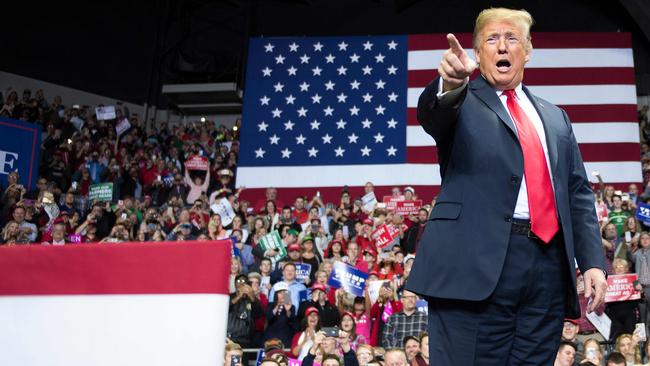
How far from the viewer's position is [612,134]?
14.6m

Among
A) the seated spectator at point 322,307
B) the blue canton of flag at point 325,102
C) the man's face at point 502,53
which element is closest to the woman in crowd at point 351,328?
the seated spectator at point 322,307

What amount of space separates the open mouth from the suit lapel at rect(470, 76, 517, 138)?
56 millimetres

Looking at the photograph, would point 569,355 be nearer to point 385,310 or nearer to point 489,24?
point 385,310

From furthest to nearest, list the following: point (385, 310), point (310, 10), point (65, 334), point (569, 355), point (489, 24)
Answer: point (310, 10) < point (385, 310) < point (569, 355) < point (489, 24) < point (65, 334)

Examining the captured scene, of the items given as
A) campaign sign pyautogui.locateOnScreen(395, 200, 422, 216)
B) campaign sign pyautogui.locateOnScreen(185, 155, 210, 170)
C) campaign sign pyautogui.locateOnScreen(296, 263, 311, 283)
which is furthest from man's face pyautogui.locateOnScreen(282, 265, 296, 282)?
campaign sign pyautogui.locateOnScreen(185, 155, 210, 170)

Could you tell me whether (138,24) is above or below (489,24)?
above

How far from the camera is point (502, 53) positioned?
2.20 m

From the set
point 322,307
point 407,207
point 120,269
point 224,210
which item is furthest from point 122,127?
point 120,269

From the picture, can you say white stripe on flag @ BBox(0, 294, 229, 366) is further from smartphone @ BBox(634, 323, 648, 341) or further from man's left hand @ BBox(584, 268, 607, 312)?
smartphone @ BBox(634, 323, 648, 341)

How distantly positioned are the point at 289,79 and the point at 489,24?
13999 mm

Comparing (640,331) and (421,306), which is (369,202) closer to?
(421,306)

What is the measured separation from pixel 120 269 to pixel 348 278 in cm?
761

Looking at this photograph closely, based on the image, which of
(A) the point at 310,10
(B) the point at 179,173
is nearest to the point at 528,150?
(B) the point at 179,173

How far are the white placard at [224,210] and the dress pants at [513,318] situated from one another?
9.31 meters
